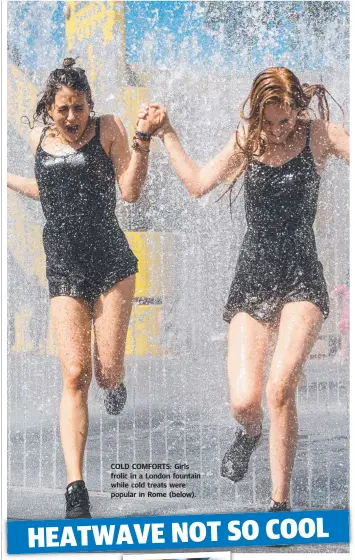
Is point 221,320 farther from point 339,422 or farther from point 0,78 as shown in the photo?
point 0,78

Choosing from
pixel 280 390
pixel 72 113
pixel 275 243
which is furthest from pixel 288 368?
pixel 72 113

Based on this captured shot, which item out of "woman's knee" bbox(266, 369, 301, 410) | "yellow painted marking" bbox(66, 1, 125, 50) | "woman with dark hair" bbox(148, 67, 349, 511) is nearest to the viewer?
"woman's knee" bbox(266, 369, 301, 410)

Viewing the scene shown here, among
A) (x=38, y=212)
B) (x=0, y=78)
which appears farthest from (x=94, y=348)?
(x=0, y=78)

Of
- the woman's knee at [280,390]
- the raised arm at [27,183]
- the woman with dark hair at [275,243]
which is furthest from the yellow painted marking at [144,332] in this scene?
the woman's knee at [280,390]

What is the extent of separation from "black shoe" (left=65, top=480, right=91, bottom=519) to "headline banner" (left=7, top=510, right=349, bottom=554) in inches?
1.3

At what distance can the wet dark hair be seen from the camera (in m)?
4.78

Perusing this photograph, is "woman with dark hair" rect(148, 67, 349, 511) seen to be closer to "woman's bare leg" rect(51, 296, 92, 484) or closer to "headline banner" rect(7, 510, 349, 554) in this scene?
"headline banner" rect(7, 510, 349, 554)

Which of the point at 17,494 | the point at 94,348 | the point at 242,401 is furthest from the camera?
the point at 17,494

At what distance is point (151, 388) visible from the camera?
4961 millimetres

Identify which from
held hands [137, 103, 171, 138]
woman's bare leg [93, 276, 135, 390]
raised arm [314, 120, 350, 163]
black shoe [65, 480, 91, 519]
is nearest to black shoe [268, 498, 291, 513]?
black shoe [65, 480, 91, 519]

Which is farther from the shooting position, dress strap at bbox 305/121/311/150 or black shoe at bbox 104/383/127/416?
black shoe at bbox 104/383/127/416

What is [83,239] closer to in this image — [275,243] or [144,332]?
[144,332]

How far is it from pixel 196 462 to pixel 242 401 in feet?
2.18

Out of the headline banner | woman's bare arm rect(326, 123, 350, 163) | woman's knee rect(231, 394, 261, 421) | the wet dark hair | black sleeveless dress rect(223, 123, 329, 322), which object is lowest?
the headline banner
